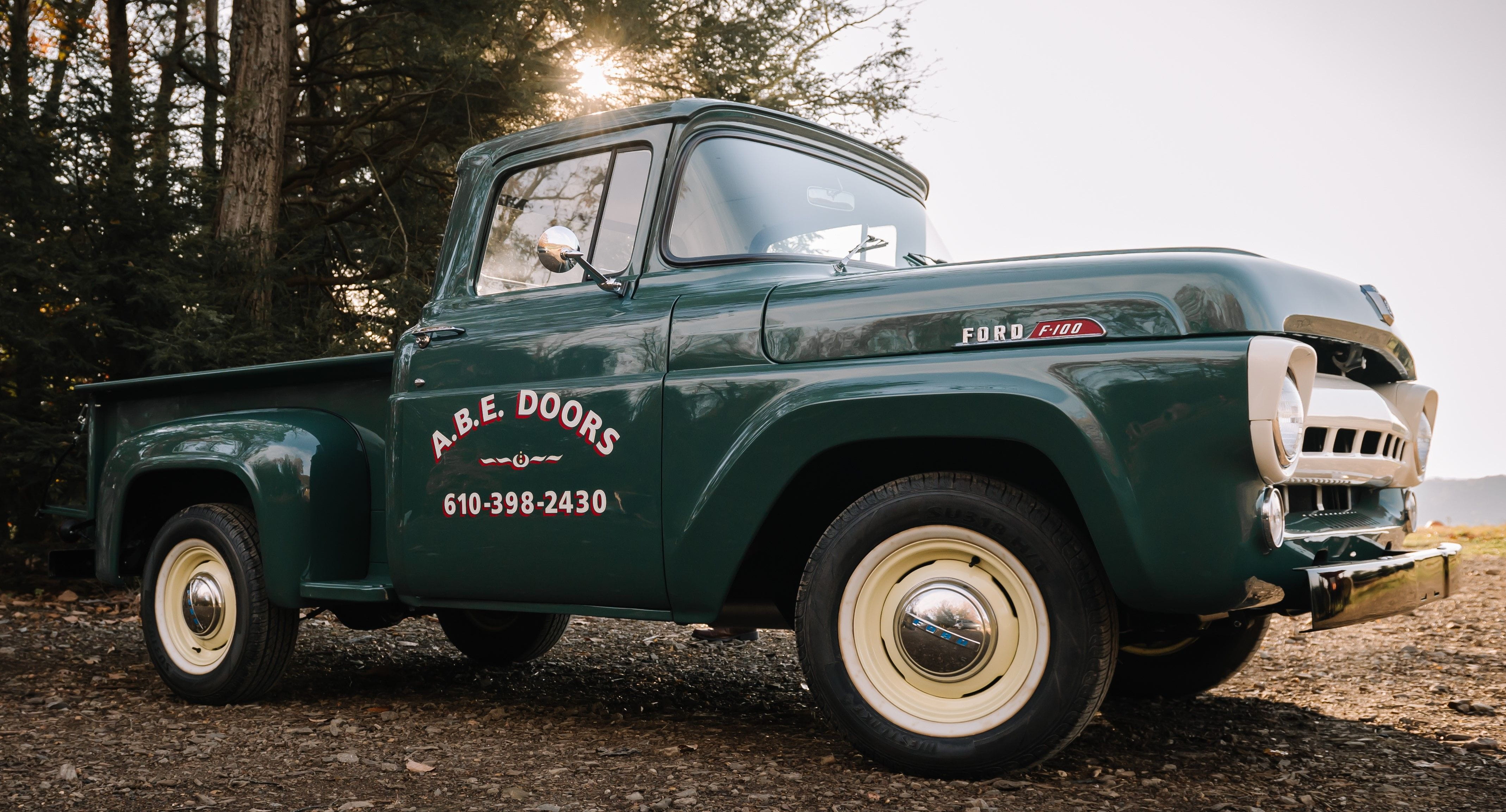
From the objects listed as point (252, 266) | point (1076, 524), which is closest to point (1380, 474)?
point (1076, 524)

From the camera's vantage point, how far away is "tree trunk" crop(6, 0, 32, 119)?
8.73 meters

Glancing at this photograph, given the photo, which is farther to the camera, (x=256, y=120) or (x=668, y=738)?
(x=256, y=120)

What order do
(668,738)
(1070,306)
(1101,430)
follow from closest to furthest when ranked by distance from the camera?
1. (1101,430)
2. (1070,306)
3. (668,738)

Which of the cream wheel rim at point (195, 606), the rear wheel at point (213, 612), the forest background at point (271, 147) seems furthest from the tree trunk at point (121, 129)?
the cream wheel rim at point (195, 606)

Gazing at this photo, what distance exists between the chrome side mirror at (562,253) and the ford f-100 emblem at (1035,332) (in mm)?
1302

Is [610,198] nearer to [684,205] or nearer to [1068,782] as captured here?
[684,205]

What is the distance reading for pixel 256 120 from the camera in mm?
9844

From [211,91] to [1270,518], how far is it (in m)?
10.9

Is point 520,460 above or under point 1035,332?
under

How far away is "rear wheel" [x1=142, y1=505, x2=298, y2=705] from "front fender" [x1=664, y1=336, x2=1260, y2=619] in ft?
7.72

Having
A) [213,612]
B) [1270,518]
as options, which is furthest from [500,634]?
[1270,518]

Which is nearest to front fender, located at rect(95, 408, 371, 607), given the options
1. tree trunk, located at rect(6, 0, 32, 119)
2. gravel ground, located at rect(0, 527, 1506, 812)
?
gravel ground, located at rect(0, 527, 1506, 812)

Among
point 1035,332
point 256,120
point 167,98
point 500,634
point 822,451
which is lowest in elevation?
point 500,634

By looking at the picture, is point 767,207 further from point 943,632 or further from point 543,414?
point 943,632
